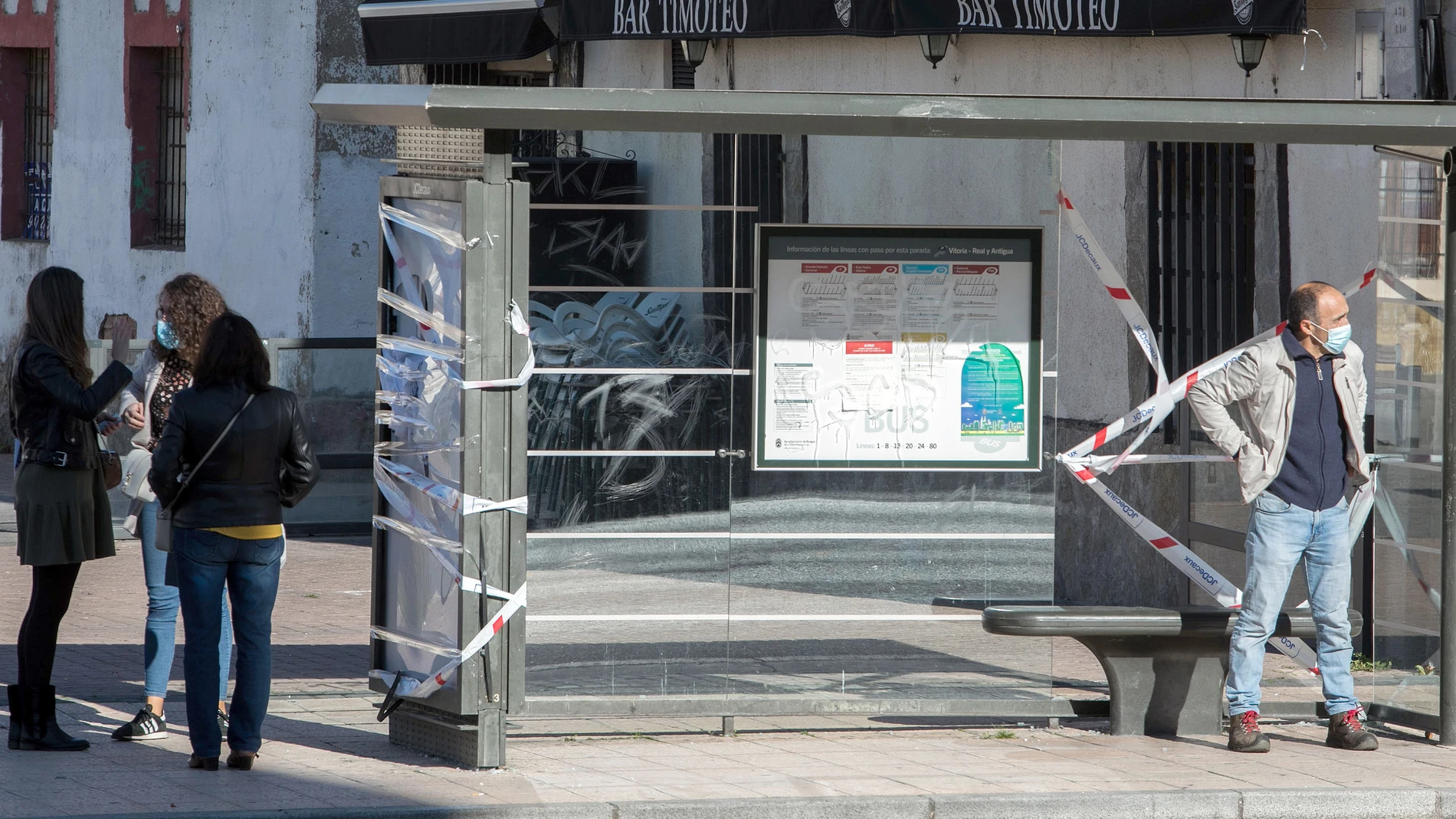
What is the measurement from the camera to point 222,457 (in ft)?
20.8

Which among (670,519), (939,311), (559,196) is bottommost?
(670,519)

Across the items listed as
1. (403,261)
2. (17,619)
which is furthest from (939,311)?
(17,619)

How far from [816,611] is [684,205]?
1737 millimetres

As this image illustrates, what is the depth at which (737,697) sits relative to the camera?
7.23 meters

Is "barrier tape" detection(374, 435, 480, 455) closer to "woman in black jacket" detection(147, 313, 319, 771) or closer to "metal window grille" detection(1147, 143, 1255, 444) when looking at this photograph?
"woman in black jacket" detection(147, 313, 319, 771)

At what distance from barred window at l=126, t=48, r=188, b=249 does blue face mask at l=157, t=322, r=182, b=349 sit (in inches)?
502

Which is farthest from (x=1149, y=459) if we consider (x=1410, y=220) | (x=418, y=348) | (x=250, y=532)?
(x=250, y=532)

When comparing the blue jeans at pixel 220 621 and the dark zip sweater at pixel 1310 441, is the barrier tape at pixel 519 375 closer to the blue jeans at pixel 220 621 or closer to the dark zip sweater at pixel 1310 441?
the blue jeans at pixel 220 621

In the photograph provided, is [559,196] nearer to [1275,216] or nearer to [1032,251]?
[1032,251]

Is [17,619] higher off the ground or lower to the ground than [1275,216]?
lower

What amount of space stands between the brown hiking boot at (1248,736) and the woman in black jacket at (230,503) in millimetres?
3624

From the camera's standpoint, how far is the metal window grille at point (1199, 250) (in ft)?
34.4

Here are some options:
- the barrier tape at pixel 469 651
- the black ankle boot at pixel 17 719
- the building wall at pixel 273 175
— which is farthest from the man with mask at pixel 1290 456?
the building wall at pixel 273 175

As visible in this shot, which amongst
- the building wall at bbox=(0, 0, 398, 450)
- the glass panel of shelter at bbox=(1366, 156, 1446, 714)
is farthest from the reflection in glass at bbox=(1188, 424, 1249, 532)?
the building wall at bbox=(0, 0, 398, 450)
